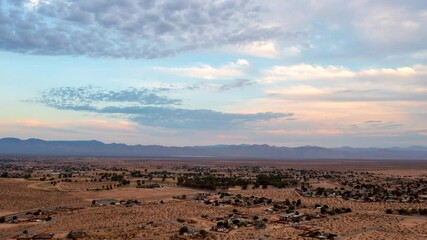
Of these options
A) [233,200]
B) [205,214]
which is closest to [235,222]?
[205,214]

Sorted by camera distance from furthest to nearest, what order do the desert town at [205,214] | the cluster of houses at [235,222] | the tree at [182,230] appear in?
1. the cluster of houses at [235,222]
2. the desert town at [205,214]
3. the tree at [182,230]

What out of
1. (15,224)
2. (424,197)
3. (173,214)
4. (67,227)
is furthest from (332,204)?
(15,224)

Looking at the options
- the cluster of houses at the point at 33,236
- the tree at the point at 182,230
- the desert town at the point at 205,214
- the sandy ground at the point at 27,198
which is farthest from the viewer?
the sandy ground at the point at 27,198

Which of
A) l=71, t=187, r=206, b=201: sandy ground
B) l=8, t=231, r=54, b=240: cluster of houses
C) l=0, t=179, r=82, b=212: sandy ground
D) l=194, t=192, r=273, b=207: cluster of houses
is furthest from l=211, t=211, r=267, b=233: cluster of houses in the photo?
l=0, t=179, r=82, b=212: sandy ground

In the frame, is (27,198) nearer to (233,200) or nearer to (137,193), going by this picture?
(137,193)

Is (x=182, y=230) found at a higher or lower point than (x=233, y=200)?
lower

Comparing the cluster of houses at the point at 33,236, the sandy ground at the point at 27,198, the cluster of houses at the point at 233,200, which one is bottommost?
the cluster of houses at the point at 33,236

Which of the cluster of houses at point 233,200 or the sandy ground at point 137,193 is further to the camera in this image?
the sandy ground at point 137,193

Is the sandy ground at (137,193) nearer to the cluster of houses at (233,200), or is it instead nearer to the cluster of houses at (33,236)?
the cluster of houses at (233,200)

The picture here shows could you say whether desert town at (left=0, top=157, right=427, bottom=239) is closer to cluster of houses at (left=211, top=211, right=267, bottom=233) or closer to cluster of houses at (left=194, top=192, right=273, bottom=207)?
cluster of houses at (left=194, top=192, right=273, bottom=207)

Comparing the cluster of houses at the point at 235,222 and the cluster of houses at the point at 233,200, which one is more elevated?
the cluster of houses at the point at 233,200

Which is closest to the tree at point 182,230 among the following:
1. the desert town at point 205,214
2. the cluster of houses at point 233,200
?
the desert town at point 205,214
